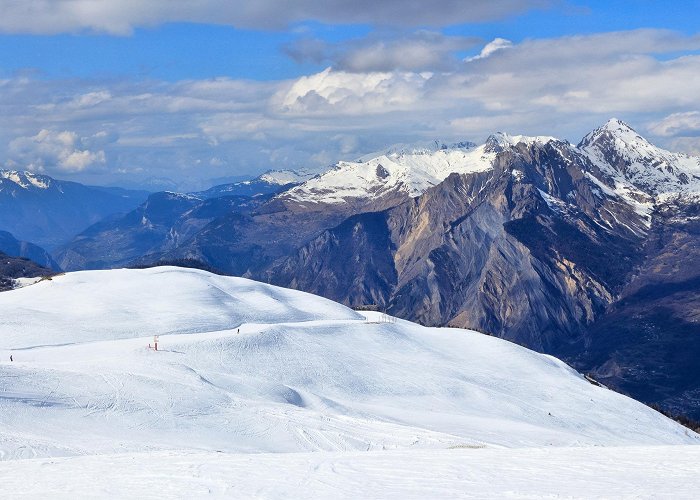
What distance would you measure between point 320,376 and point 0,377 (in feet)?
102

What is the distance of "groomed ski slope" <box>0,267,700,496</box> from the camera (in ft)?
172

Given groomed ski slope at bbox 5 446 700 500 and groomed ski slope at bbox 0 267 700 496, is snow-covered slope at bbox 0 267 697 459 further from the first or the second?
groomed ski slope at bbox 5 446 700 500

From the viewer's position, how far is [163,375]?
68562 millimetres

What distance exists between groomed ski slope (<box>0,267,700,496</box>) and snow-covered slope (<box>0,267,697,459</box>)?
24 cm

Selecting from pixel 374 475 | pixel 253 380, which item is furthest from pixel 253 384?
pixel 374 475

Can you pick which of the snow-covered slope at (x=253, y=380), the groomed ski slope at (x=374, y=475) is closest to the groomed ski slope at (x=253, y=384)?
the snow-covered slope at (x=253, y=380)

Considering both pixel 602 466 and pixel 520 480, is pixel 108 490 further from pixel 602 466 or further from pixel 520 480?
pixel 602 466

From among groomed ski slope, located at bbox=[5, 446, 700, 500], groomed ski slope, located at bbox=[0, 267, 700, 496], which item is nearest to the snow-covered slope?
groomed ski slope, located at bbox=[0, 267, 700, 496]

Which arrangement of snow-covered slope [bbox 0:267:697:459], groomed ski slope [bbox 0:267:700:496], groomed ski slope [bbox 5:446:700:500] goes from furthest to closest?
snow-covered slope [bbox 0:267:697:459], groomed ski slope [bbox 0:267:700:496], groomed ski slope [bbox 5:446:700:500]

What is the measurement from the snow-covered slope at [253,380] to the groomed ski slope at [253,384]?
9.5 inches

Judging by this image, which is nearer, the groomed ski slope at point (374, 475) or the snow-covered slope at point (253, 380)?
the groomed ski slope at point (374, 475)

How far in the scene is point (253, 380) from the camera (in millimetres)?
73812

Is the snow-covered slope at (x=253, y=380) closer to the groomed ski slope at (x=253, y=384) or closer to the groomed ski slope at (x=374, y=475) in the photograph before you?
the groomed ski slope at (x=253, y=384)

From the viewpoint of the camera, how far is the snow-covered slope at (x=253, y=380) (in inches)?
2138
